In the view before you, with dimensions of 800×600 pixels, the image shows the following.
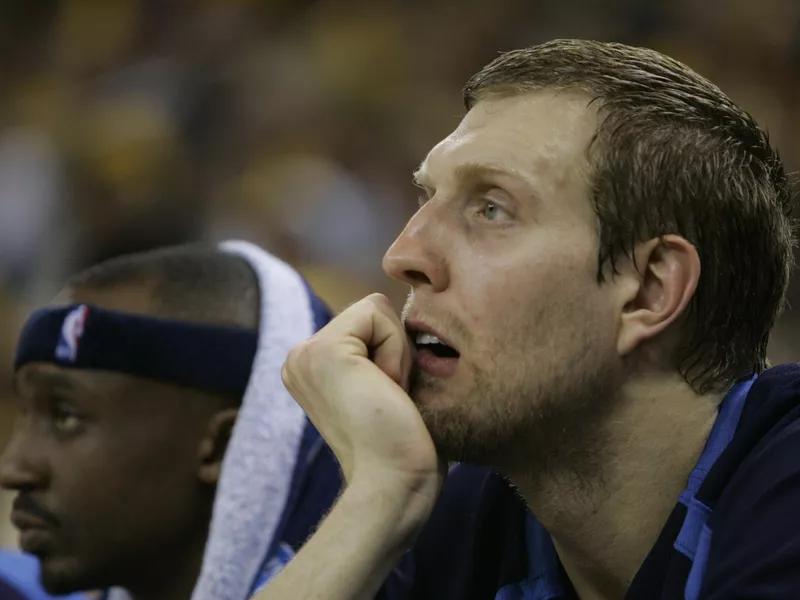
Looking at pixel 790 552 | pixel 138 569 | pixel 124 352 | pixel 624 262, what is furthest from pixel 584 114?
pixel 138 569

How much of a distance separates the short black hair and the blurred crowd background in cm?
129

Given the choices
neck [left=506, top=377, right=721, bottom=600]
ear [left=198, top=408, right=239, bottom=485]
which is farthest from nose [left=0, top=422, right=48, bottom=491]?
neck [left=506, top=377, right=721, bottom=600]

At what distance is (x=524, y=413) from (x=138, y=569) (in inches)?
29.9

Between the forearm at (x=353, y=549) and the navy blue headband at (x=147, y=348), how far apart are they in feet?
1.78

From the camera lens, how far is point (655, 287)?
46.9 inches

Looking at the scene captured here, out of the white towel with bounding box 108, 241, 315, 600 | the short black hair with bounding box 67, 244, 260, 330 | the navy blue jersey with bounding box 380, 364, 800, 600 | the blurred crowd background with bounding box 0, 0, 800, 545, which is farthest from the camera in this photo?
the blurred crowd background with bounding box 0, 0, 800, 545

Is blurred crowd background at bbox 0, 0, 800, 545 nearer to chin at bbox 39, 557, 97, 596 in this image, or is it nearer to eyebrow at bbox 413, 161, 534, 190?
chin at bbox 39, 557, 97, 596

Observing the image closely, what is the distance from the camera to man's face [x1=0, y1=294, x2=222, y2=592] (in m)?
1.59

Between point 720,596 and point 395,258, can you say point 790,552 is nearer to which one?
point 720,596

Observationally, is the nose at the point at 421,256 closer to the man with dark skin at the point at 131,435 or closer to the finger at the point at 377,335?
the finger at the point at 377,335

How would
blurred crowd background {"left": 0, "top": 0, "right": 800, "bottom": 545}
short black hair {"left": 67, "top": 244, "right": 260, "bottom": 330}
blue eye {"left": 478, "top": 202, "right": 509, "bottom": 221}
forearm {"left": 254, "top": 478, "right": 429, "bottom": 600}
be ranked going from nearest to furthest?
forearm {"left": 254, "top": 478, "right": 429, "bottom": 600}
blue eye {"left": 478, "top": 202, "right": 509, "bottom": 221}
short black hair {"left": 67, "top": 244, "right": 260, "bottom": 330}
blurred crowd background {"left": 0, "top": 0, "right": 800, "bottom": 545}

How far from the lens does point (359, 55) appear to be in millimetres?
3299

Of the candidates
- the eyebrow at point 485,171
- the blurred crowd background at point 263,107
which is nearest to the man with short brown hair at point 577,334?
the eyebrow at point 485,171

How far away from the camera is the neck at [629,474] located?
121cm
